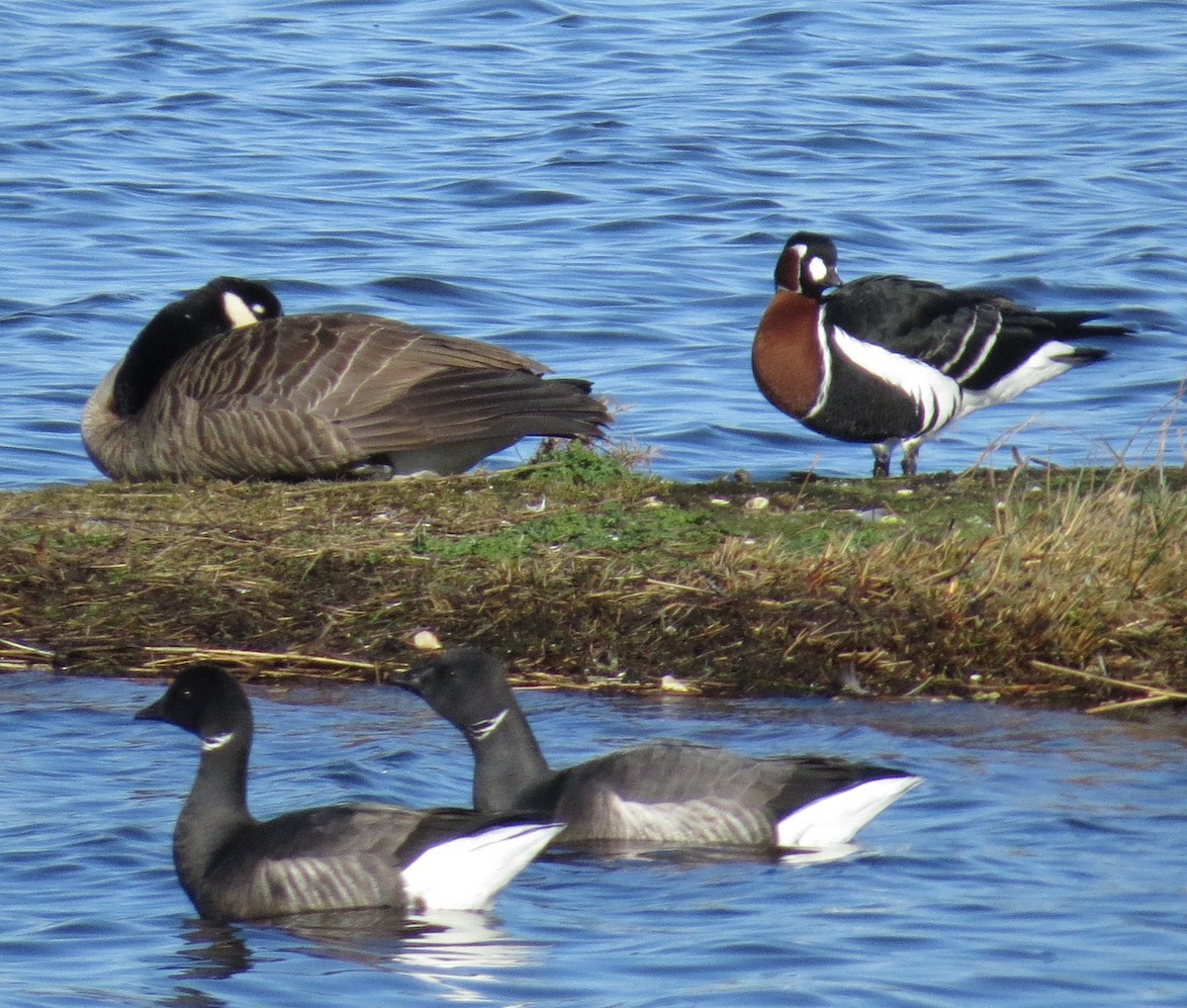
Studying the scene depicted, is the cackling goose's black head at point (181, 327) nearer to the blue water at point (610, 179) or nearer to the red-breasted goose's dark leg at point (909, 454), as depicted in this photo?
the blue water at point (610, 179)

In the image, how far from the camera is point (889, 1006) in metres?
4.87

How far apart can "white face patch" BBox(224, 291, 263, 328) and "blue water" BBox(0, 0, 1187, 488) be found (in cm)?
188

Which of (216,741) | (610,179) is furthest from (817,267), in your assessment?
(610,179)

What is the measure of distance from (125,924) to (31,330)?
9.99m

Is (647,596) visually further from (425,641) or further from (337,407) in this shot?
(337,407)

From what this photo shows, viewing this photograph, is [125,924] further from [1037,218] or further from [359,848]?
[1037,218]

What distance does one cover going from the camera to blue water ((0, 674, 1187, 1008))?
5016 mm

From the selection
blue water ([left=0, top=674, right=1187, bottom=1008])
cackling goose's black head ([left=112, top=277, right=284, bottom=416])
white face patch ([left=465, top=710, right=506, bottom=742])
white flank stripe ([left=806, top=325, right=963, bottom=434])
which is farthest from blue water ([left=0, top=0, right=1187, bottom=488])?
white face patch ([left=465, top=710, right=506, bottom=742])

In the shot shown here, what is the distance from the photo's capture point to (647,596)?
742 centimetres

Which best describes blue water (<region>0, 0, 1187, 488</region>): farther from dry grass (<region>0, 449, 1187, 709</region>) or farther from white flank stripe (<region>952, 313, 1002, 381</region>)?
dry grass (<region>0, 449, 1187, 709</region>)

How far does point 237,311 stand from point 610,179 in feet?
28.3

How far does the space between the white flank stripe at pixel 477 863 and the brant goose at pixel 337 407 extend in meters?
3.91

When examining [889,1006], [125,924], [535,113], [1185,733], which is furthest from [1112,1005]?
[535,113]

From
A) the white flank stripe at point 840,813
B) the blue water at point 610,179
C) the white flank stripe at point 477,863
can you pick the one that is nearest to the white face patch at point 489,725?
the white flank stripe at point 477,863
